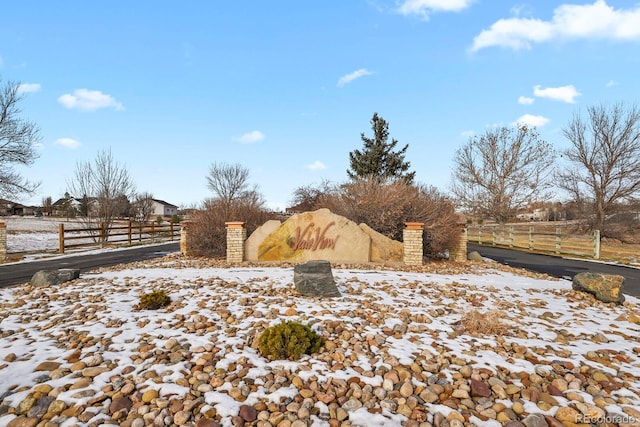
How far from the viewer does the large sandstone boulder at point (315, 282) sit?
5.83 meters

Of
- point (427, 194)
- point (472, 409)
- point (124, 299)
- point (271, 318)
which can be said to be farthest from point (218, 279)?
point (427, 194)

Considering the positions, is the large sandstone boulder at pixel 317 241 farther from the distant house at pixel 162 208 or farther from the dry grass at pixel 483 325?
the distant house at pixel 162 208

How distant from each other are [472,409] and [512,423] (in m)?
0.30

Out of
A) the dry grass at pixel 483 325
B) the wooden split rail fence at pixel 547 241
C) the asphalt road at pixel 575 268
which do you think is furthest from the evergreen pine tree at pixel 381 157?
the dry grass at pixel 483 325

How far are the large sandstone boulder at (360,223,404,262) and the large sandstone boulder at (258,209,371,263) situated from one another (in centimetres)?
30

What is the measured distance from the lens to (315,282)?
586 centimetres

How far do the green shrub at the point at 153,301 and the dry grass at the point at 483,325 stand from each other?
454 cm

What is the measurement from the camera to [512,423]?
105 inches

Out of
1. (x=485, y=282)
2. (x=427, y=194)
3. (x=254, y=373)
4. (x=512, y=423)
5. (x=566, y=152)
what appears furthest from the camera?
(x=566, y=152)

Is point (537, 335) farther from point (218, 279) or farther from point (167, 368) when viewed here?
point (218, 279)

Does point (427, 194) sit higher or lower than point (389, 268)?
higher

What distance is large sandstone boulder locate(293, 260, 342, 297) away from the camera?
583cm

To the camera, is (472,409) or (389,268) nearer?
(472,409)

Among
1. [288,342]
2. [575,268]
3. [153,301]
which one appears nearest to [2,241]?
[153,301]
